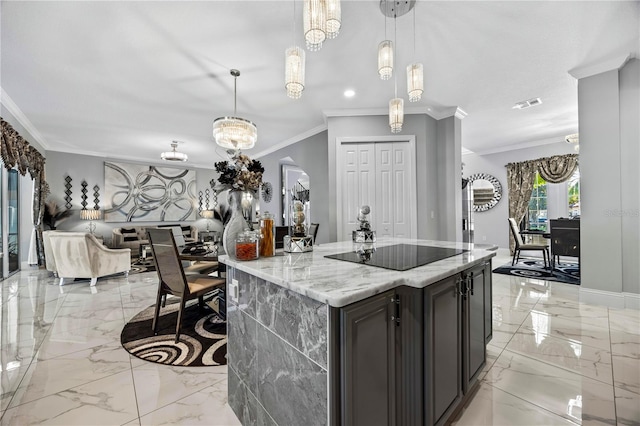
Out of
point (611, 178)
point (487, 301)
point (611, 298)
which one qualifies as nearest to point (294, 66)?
point (487, 301)

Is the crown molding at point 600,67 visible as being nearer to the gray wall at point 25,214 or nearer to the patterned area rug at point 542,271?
the patterned area rug at point 542,271

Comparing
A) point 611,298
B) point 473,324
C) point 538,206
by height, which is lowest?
point 611,298

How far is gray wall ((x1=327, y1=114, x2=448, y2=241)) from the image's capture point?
4.09 meters

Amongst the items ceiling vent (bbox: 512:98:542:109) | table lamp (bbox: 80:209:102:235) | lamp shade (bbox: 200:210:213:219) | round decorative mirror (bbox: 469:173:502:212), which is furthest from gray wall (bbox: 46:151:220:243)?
round decorative mirror (bbox: 469:173:502:212)

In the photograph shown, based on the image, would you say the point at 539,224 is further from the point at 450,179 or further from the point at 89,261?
the point at 89,261

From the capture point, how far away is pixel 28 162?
435 cm

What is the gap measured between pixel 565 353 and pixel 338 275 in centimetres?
226

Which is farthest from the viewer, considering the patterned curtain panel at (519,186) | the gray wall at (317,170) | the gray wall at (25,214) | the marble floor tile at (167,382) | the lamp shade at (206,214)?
the lamp shade at (206,214)

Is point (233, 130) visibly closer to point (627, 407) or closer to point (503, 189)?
point (627, 407)

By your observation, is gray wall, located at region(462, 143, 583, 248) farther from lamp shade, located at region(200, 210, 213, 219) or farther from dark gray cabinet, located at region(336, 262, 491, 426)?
lamp shade, located at region(200, 210, 213, 219)

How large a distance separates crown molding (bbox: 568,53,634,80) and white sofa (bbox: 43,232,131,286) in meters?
Result: 6.80

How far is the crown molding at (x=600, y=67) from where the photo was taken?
2.88 metres

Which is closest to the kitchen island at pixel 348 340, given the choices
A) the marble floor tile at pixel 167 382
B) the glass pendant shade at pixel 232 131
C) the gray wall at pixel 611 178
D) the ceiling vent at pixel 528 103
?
the marble floor tile at pixel 167 382

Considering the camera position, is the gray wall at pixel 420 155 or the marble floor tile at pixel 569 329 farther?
the gray wall at pixel 420 155
